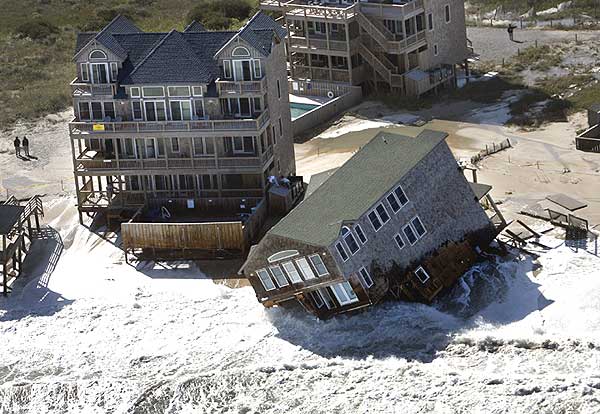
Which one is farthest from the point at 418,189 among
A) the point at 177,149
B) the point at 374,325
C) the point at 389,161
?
the point at 177,149

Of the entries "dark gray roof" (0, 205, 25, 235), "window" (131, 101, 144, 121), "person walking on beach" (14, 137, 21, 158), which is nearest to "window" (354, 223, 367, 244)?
"window" (131, 101, 144, 121)

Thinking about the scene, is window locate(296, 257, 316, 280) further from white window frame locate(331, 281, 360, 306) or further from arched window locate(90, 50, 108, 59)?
arched window locate(90, 50, 108, 59)

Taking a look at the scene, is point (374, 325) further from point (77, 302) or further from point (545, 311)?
point (77, 302)

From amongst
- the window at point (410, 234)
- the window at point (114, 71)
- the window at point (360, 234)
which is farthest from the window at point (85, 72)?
the window at point (410, 234)

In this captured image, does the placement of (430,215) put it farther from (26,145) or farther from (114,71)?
(26,145)

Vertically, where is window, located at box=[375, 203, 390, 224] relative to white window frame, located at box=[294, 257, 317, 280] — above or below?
above

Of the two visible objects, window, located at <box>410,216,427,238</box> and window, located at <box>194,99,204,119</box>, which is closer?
window, located at <box>410,216,427,238</box>
